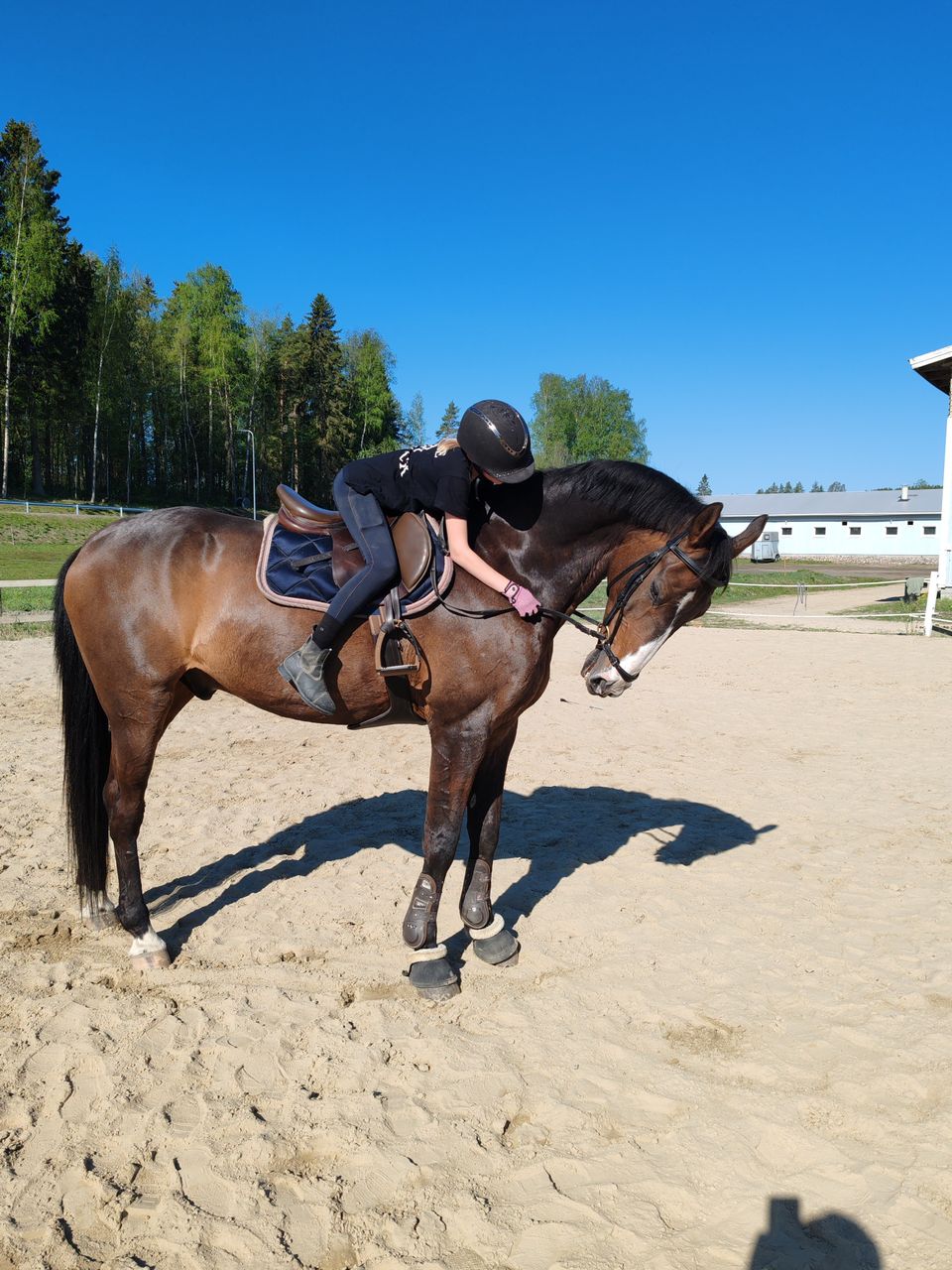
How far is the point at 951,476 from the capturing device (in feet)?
72.4

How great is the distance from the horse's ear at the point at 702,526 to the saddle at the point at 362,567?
1118 millimetres

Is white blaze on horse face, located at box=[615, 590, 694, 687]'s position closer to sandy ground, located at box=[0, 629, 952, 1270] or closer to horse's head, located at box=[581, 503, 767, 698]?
horse's head, located at box=[581, 503, 767, 698]

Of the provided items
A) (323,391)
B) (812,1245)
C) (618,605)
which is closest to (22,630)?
Answer: (618,605)

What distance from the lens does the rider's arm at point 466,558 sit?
3.46 m

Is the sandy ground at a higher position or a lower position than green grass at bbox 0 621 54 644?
lower

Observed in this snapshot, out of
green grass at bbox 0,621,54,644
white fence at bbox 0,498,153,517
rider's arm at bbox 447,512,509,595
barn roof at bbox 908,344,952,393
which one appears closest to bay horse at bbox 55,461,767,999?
rider's arm at bbox 447,512,509,595

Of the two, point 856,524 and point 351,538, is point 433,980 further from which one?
point 856,524

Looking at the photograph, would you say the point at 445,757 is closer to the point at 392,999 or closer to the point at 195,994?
the point at 392,999

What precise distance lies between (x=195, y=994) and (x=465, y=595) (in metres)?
2.22

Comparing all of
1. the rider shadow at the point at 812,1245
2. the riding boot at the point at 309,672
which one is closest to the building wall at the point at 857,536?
the riding boot at the point at 309,672

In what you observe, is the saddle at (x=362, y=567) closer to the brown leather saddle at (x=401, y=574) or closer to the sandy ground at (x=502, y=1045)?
the brown leather saddle at (x=401, y=574)

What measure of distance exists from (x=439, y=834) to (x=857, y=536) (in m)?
64.7

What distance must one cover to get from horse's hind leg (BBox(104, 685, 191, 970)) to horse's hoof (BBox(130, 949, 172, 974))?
0.23 feet

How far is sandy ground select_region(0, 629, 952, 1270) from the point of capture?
2285 mm
